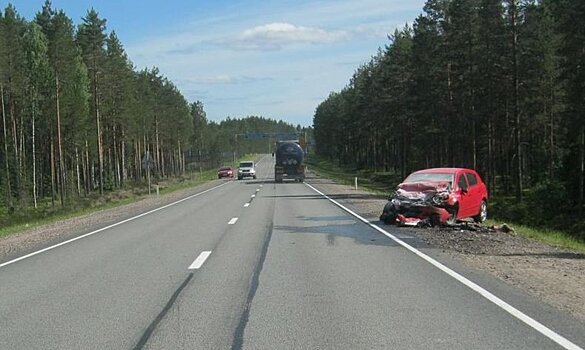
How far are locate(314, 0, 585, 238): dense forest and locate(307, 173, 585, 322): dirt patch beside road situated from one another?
17.3 m

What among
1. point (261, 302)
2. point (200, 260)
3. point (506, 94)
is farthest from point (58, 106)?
point (261, 302)

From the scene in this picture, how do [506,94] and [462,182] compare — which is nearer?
[462,182]

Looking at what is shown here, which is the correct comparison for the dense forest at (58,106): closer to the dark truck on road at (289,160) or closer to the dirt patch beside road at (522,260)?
the dark truck on road at (289,160)

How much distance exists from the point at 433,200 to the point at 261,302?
36.7 feet

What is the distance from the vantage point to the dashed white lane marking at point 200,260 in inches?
464

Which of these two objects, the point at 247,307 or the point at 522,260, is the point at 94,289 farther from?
the point at 522,260

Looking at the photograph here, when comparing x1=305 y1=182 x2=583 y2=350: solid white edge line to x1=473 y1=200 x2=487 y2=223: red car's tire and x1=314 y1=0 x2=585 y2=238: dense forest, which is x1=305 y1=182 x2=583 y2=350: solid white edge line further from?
Result: x1=314 y1=0 x2=585 y2=238: dense forest

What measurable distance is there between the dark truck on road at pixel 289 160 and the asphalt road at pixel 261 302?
147 feet

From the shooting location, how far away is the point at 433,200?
61.5 feet

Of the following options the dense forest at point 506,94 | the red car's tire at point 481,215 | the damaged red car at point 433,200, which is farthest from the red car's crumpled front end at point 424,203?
the dense forest at point 506,94

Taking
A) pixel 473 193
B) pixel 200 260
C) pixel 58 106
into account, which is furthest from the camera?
pixel 58 106

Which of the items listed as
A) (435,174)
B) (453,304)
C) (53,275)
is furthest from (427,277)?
(435,174)

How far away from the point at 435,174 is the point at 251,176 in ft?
203

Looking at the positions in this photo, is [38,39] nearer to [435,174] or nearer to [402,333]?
[435,174]
